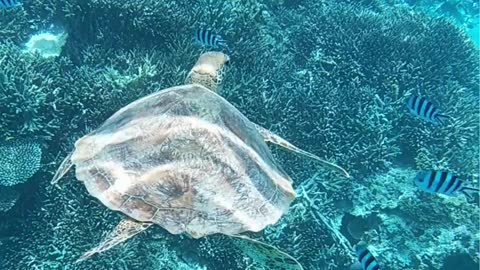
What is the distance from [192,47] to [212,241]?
263cm

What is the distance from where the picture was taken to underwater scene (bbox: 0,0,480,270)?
270cm

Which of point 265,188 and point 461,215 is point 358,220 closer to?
point 461,215

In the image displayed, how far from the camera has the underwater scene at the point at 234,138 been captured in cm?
270

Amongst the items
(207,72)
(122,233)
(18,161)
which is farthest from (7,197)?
(207,72)

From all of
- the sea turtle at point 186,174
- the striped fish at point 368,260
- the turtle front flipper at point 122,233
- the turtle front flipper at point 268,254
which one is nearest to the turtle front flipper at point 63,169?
the sea turtle at point 186,174

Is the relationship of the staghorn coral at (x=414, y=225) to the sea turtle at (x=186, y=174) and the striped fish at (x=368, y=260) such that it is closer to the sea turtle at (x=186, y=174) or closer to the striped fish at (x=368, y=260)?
the striped fish at (x=368, y=260)

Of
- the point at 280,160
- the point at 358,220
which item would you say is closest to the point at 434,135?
the point at 358,220

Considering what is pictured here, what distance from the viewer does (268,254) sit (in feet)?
9.03

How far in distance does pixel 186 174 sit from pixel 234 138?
1.53 ft

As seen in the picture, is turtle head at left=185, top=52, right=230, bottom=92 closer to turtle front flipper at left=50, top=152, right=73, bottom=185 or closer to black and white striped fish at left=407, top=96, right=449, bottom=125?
turtle front flipper at left=50, top=152, right=73, bottom=185

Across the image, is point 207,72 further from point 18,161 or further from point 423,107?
point 423,107

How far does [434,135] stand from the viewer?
6016mm

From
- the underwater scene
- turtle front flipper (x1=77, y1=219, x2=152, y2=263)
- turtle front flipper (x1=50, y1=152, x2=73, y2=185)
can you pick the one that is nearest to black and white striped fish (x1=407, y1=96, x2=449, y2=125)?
the underwater scene

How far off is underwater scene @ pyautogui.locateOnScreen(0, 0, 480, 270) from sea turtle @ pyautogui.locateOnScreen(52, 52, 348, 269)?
0.5 inches
